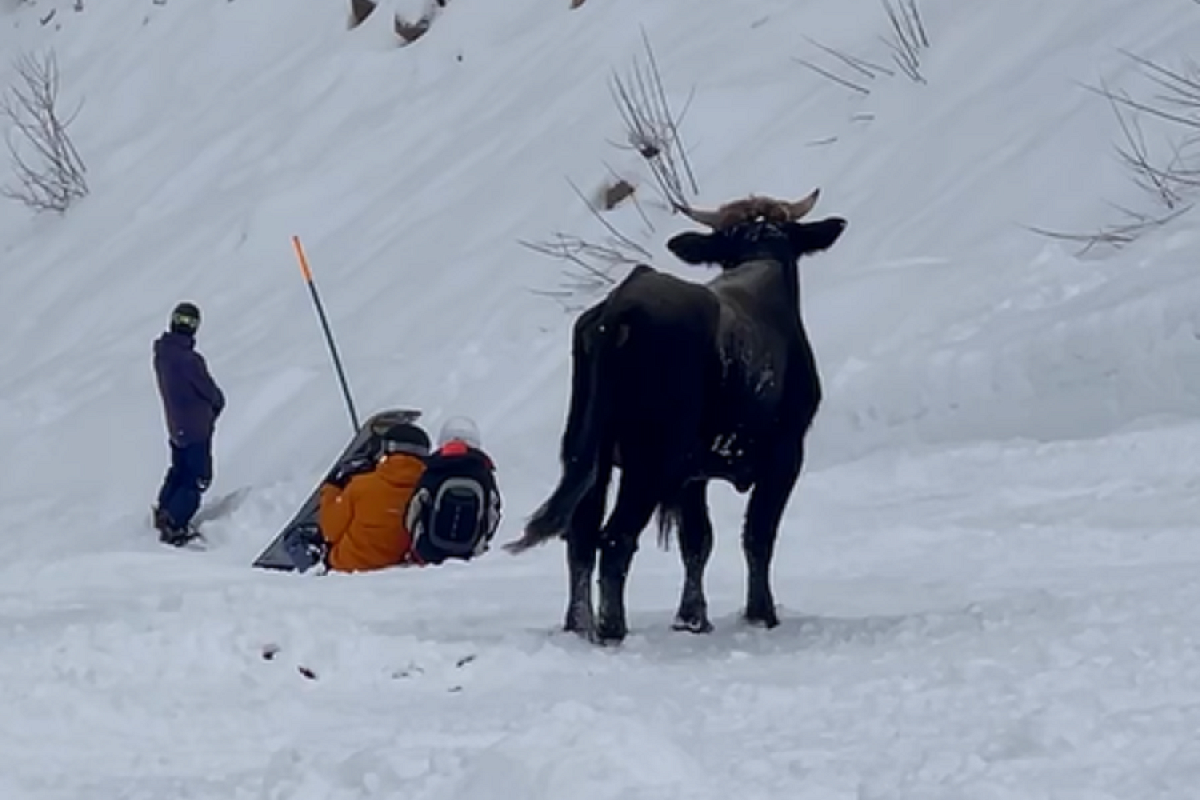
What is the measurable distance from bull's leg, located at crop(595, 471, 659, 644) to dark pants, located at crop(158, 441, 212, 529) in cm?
829

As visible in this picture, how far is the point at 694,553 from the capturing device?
298 inches

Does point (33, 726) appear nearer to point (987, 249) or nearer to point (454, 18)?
point (987, 249)

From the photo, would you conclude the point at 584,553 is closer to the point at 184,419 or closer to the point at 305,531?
the point at 305,531

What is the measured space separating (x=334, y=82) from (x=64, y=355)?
18.5 feet

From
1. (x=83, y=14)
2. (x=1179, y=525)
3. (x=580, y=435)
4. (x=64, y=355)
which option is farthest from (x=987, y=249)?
(x=83, y=14)

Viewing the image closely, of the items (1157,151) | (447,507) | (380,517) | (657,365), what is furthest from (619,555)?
(1157,151)

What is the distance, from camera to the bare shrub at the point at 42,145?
85.4ft

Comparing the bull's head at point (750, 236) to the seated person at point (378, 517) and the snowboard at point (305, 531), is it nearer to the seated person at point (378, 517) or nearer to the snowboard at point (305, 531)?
the seated person at point (378, 517)

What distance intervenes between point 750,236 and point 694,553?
1.28 meters

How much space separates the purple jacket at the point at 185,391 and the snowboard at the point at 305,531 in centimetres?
216

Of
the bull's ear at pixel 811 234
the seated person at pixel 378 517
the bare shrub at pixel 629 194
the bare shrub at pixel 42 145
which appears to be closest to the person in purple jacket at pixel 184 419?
the bare shrub at pixel 629 194

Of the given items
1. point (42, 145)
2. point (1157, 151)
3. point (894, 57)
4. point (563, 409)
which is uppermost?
point (42, 145)

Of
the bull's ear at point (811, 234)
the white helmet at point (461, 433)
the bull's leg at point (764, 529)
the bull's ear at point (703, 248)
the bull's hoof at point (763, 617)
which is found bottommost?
the bull's hoof at point (763, 617)

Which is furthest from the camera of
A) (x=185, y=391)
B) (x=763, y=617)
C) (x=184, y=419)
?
(x=184, y=419)
